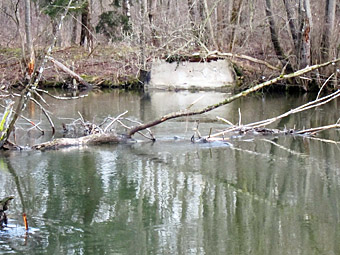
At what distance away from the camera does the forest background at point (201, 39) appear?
21031 millimetres

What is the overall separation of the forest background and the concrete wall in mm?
557

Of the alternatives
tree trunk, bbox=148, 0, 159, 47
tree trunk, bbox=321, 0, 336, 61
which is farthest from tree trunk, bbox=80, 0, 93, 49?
tree trunk, bbox=321, 0, 336, 61

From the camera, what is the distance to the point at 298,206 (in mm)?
7070

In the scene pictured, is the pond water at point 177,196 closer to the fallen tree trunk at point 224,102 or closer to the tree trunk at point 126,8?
the fallen tree trunk at point 224,102

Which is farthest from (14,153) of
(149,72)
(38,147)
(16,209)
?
(149,72)

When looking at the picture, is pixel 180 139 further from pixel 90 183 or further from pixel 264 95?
pixel 264 95

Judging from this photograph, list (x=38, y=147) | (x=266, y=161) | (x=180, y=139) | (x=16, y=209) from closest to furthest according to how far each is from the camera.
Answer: (x=16, y=209) < (x=266, y=161) < (x=38, y=147) < (x=180, y=139)

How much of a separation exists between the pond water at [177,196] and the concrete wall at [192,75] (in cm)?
1153

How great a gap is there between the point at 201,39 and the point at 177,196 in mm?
15058

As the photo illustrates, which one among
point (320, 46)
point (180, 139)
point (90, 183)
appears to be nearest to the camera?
point (90, 183)

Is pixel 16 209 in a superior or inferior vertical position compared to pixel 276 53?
inferior

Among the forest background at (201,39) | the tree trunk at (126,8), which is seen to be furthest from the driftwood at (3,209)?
the tree trunk at (126,8)

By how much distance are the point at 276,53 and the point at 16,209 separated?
16.9m

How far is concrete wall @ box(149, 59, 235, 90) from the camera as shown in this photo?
24.1 m
